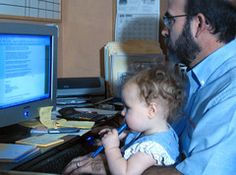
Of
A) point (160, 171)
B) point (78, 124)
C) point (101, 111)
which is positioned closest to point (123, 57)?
point (101, 111)

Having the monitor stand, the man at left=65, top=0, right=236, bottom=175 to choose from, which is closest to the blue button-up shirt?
the man at left=65, top=0, right=236, bottom=175

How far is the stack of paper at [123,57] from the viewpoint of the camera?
2.44 meters

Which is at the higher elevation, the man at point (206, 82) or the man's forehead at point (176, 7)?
the man's forehead at point (176, 7)

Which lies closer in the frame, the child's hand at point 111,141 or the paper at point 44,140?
the child's hand at point 111,141

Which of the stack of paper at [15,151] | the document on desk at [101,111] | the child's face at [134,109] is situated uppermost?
the child's face at [134,109]

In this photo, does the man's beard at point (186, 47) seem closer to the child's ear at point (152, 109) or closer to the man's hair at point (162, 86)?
the man's hair at point (162, 86)

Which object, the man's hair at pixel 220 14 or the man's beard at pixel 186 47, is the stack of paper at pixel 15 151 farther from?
the man's hair at pixel 220 14

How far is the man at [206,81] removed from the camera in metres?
1.26

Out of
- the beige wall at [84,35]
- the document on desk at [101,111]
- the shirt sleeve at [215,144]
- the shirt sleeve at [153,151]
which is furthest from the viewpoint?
the beige wall at [84,35]

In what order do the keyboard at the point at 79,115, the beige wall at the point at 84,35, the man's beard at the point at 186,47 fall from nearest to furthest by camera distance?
the man's beard at the point at 186,47 < the keyboard at the point at 79,115 < the beige wall at the point at 84,35

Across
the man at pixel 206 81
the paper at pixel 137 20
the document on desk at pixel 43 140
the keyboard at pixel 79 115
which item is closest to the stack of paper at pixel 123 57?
the paper at pixel 137 20

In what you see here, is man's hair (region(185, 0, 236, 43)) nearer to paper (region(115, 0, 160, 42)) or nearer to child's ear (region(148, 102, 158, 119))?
child's ear (region(148, 102, 158, 119))

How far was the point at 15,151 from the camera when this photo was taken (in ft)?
4.61

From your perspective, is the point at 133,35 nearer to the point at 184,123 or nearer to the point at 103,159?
the point at 184,123
